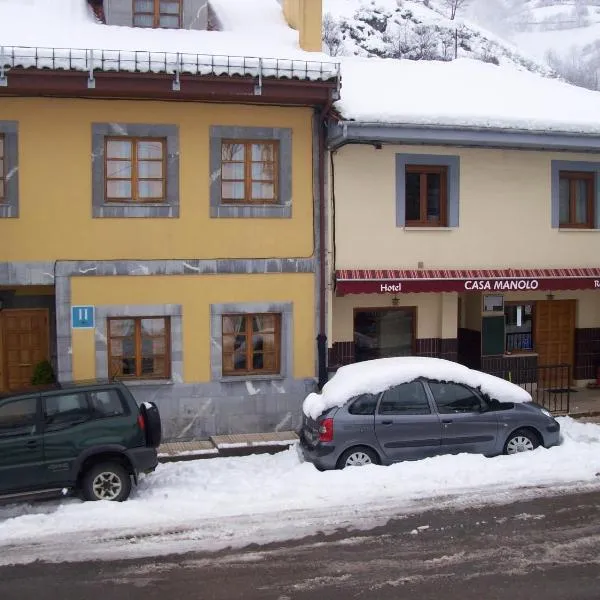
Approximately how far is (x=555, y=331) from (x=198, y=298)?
8.92 m

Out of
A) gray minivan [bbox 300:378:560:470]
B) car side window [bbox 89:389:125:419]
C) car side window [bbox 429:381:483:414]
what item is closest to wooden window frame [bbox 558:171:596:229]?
gray minivan [bbox 300:378:560:470]

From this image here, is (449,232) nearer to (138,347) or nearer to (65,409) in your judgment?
(138,347)

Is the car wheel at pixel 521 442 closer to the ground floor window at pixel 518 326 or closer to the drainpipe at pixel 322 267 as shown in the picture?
the drainpipe at pixel 322 267

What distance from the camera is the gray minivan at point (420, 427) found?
38.5 ft

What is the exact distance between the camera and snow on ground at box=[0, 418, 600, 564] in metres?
9.35

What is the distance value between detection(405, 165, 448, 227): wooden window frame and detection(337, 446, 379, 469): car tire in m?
5.76

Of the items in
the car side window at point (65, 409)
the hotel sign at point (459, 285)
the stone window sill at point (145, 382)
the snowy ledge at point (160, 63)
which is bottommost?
the stone window sill at point (145, 382)

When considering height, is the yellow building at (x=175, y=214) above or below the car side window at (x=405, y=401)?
above

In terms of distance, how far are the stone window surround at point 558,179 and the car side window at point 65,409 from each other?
1073 centimetres

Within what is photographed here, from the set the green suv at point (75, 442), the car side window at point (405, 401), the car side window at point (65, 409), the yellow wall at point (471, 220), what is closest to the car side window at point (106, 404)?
the green suv at point (75, 442)

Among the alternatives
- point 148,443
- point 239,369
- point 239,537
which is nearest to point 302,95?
point 239,369

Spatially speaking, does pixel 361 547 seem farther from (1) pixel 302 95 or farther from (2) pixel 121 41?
(2) pixel 121 41

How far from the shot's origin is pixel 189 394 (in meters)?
14.8

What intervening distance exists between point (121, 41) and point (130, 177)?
272cm
